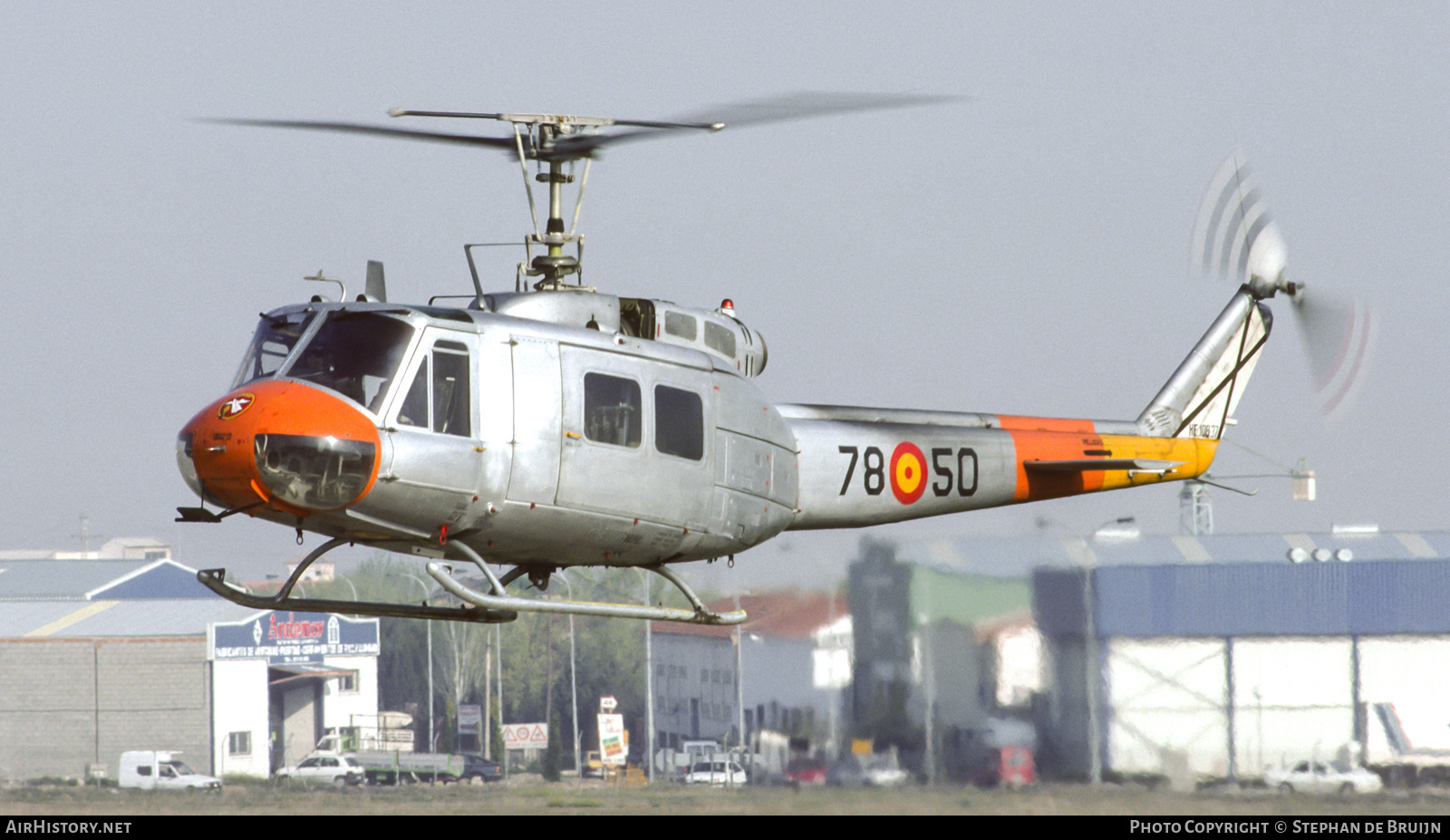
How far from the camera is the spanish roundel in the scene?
12.1 m

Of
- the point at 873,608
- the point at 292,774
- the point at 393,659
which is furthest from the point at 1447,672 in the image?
the point at 393,659

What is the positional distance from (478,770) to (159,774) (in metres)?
8.73

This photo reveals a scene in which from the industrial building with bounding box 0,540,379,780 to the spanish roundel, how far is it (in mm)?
31472

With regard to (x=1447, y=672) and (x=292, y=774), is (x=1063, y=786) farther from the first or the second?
(x=292, y=774)

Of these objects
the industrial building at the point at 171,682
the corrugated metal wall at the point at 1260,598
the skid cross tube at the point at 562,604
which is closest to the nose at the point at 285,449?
the skid cross tube at the point at 562,604

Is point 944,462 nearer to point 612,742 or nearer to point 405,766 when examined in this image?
point 612,742

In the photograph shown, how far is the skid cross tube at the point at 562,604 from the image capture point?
8.93 m

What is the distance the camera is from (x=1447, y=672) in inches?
830

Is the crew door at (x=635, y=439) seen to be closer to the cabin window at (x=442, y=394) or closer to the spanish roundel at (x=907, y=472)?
the cabin window at (x=442, y=394)

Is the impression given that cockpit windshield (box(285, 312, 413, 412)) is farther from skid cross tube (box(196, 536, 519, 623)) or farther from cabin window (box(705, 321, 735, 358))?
cabin window (box(705, 321, 735, 358))

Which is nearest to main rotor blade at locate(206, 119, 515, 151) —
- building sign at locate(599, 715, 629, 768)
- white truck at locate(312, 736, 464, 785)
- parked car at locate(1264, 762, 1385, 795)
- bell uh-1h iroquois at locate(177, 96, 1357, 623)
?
bell uh-1h iroquois at locate(177, 96, 1357, 623)

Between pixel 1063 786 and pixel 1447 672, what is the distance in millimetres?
6879

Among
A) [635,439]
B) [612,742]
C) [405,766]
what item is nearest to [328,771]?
[405,766]

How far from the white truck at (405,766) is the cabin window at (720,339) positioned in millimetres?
28239
